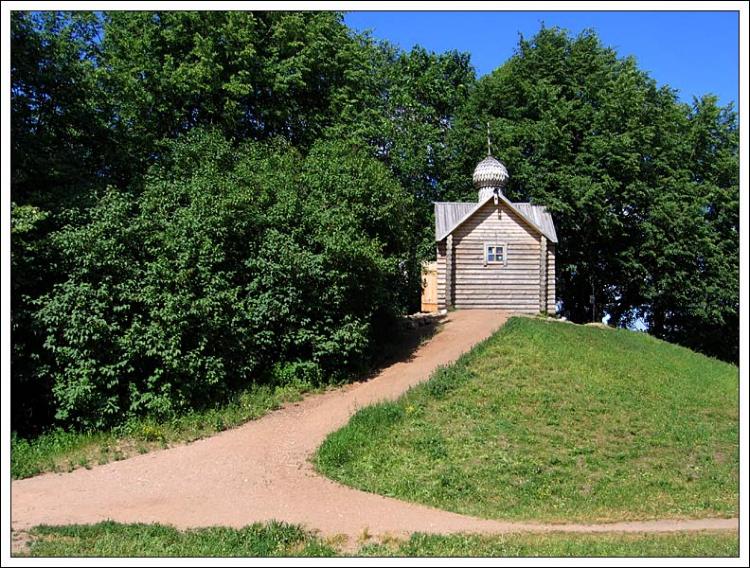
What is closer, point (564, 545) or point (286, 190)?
point (564, 545)

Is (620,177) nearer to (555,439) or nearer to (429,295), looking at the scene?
(429,295)

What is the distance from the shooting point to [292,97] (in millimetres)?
26953

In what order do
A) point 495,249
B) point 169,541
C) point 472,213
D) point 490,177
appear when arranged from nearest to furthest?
point 169,541 → point 472,213 → point 495,249 → point 490,177

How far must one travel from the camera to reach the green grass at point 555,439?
1141 centimetres

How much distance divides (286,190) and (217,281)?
402 cm

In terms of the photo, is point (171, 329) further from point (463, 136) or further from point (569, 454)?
point (463, 136)

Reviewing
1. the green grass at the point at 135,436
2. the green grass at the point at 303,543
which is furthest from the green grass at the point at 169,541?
the green grass at the point at 135,436

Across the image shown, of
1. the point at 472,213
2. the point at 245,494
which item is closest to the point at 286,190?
the point at 245,494

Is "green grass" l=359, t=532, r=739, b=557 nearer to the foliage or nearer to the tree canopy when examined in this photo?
the tree canopy

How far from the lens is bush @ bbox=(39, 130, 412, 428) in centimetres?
1405

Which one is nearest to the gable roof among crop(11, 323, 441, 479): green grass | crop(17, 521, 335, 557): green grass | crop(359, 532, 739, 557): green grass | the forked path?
crop(11, 323, 441, 479): green grass

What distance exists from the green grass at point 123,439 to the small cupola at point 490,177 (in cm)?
1570

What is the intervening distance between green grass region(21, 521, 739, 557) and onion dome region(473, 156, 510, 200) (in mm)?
20630

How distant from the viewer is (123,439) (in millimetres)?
14023
